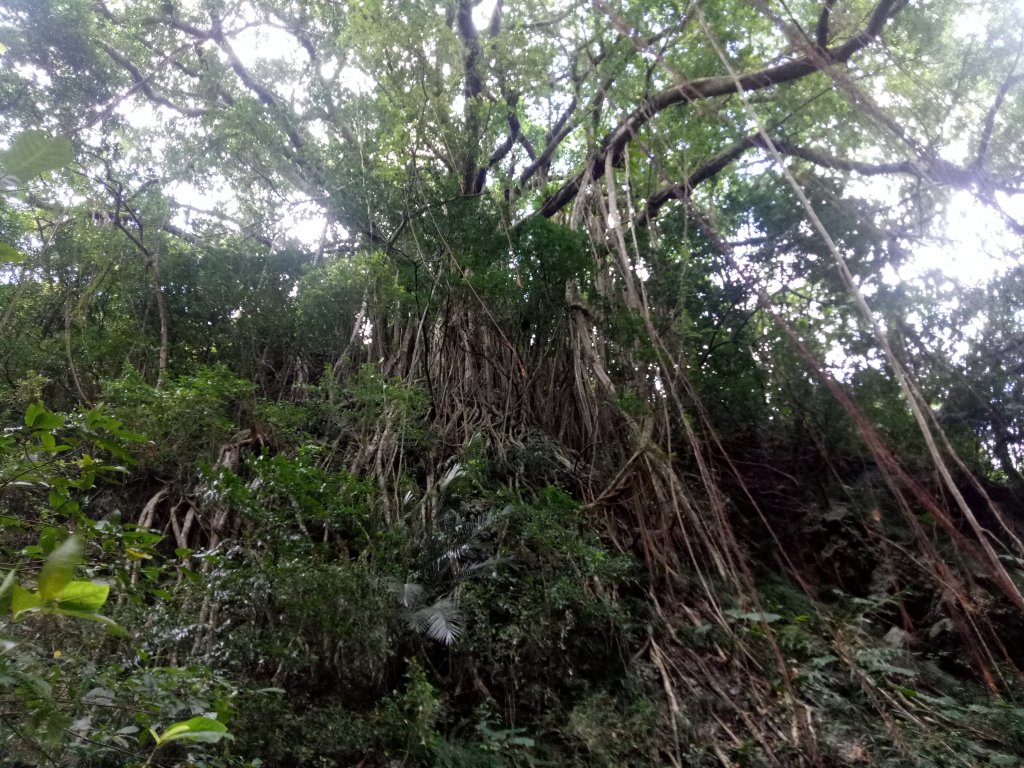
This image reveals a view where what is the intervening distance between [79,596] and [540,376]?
13.3ft

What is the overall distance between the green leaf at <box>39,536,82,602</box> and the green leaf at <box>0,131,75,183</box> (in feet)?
1.32

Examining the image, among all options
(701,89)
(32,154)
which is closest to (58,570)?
(32,154)

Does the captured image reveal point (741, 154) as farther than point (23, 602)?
Yes

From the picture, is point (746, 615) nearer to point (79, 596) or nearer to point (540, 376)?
point (540, 376)

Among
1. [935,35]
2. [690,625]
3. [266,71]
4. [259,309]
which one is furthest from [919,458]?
[266,71]

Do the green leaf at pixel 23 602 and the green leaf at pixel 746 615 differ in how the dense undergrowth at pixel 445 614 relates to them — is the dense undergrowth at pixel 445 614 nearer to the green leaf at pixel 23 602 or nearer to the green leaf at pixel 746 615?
the green leaf at pixel 746 615

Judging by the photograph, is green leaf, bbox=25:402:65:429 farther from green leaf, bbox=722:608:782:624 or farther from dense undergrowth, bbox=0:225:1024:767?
green leaf, bbox=722:608:782:624

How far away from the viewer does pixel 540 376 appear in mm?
4730

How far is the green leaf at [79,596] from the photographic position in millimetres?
726

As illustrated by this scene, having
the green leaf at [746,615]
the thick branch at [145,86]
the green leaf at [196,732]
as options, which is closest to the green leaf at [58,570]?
the green leaf at [196,732]

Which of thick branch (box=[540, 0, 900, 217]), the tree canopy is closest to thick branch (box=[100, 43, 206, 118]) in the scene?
the tree canopy

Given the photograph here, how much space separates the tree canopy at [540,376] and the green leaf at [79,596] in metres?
1.12

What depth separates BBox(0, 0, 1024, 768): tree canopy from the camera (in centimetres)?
270

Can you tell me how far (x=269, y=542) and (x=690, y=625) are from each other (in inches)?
74.9
